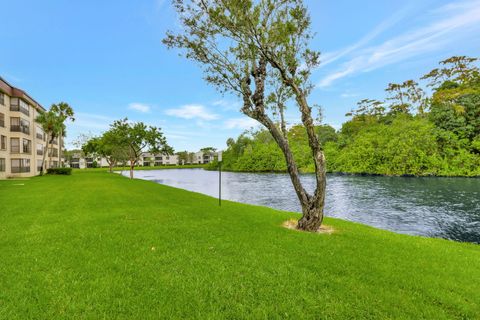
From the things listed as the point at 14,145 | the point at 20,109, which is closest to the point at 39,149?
the point at 14,145

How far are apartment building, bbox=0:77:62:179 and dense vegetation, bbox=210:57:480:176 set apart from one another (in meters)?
40.0

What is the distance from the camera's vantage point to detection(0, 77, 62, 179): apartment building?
3516cm

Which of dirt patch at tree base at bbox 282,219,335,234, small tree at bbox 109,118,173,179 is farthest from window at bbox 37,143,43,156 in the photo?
dirt patch at tree base at bbox 282,219,335,234

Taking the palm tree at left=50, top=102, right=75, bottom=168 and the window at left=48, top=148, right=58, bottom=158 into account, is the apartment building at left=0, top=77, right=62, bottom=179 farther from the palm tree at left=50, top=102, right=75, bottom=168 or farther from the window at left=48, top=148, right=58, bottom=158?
the window at left=48, top=148, right=58, bottom=158

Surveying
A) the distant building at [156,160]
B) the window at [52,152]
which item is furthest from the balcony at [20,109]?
the distant building at [156,160]

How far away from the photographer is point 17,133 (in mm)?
37844

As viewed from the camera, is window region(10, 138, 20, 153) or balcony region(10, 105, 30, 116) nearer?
balcony region(10, 105, 30, 116)

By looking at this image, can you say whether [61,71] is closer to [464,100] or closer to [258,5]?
[258,5]

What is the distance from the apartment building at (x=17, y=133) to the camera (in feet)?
115

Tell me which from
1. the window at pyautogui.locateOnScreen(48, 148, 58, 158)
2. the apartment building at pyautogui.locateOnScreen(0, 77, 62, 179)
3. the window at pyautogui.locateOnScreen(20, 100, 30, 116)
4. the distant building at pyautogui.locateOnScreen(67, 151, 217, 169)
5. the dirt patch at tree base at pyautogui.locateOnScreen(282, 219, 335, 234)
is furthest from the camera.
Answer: the distant building at pyautogui.locateOnScreen(67, 151, 217, 169)

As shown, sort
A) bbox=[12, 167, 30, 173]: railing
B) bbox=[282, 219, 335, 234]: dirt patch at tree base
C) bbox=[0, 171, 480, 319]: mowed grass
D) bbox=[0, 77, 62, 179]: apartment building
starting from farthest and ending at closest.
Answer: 1. bbox=[12, 167, 30, 173]: railing
2. bbox=[0, 77, 62, 179]: apartment building
3. bbox=[282, 219, 335, 234]: dirt patch at tree base
4. bbox=[0, 171, 480, 319]: mowed grass

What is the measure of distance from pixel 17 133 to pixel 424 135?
70.6 m

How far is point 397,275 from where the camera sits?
18.0ft

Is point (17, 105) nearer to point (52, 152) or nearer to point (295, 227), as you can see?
point (52, 152)
